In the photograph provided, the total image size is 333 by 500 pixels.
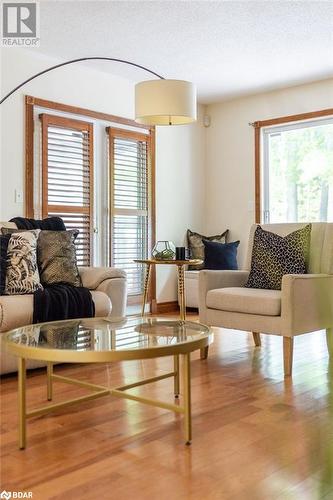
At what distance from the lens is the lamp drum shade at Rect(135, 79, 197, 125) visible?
3.37 metres

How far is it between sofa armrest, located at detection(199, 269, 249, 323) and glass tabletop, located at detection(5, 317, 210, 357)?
3.18 ft

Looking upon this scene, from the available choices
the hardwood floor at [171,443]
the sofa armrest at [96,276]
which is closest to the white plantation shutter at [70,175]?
the sofa armrest at [96,276]

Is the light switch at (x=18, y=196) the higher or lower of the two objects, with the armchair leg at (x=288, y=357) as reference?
higher

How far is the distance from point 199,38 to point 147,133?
5.29 ft

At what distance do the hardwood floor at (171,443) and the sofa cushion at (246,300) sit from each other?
40 centimetres

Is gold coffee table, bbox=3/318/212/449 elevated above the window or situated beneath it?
situated beneath

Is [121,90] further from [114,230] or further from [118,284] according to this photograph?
[118,284]

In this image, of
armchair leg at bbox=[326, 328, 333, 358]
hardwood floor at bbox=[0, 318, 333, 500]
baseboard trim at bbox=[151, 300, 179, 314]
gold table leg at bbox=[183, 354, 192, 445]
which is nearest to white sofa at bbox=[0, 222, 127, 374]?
hardwood floor at bbox=[0, 318, 333, 500]

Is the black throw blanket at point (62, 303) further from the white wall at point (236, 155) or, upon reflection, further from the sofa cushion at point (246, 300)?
the white wall at point (236, 155)

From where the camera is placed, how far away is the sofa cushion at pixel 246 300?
312 cm

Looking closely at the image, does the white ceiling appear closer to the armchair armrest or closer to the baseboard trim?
the armchair armrest

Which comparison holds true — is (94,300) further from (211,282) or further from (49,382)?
(49,382)

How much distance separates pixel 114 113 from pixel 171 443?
4106 millimetres

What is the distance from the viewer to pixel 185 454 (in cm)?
189
